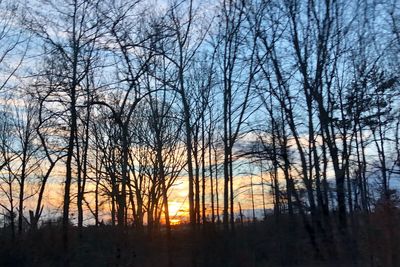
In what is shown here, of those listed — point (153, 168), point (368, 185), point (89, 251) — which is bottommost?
point (89, 251)

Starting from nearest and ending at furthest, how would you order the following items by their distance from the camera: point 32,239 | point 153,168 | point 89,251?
point 32,239 < point 89,251 < point 153,168

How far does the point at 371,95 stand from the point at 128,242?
14040 millimetres

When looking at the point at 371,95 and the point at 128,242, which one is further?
the point at 371,95

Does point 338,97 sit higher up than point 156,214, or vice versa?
point 338,97

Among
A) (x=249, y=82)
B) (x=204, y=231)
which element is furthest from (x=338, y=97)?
(x=204, y=231)

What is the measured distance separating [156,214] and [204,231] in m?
23.3

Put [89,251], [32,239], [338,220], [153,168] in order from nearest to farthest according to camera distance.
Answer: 1. [338,220]
2. [32,239]
3. [89,251]
4. [153,168]

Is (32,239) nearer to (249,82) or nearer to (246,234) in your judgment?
(246,234)

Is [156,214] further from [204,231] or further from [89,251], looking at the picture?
[204,231]

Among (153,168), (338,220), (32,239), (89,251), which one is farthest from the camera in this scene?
(153,168)

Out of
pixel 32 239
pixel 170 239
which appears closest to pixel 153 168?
pixel 170 239

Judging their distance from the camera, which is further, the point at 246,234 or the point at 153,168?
the point at 153,168

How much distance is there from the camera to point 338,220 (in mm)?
25547

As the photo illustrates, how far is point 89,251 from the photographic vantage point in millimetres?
29578
